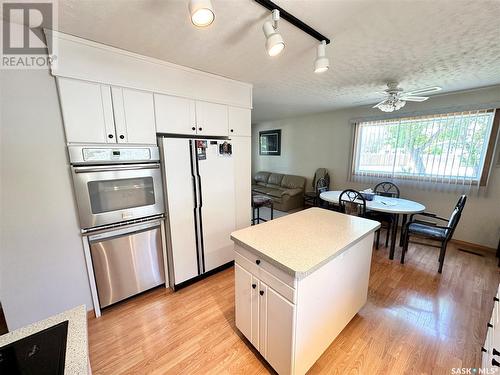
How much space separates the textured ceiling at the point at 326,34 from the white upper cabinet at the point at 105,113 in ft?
1.23

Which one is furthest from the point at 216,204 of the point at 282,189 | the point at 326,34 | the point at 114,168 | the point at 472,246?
the point at 472,246

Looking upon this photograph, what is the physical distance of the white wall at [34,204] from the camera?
148 cm

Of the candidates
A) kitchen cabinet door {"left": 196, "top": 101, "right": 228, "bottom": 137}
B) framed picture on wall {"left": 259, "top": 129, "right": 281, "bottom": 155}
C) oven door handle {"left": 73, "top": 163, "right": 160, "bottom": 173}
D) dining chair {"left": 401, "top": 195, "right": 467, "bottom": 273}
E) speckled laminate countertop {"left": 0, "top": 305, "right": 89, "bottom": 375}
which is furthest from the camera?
framed picture on wall {"left": 259, "top": 129, "right": 281, "bottom": 155}

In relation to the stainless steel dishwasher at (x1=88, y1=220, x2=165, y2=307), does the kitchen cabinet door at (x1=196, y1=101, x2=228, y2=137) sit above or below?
above

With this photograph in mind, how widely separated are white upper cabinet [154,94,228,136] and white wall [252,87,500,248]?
10.6 ft

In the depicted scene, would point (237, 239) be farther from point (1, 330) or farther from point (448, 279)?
point (448, 279)

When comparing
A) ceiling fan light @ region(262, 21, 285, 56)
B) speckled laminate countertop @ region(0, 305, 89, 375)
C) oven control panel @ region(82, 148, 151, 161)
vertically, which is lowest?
speckled laminate countertop @ region(0, 305, 89, 375)

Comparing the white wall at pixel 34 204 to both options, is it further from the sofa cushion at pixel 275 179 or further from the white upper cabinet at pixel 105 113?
the sofa cushion at pixel 275 179

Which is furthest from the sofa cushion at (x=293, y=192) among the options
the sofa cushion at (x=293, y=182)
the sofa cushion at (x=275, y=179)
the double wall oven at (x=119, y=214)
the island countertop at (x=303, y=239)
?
the double wall oven at (x=119, y=214)

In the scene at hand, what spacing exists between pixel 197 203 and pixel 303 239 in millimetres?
1282

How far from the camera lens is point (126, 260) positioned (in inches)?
78.9

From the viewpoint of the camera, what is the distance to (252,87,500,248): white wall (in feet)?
10.0

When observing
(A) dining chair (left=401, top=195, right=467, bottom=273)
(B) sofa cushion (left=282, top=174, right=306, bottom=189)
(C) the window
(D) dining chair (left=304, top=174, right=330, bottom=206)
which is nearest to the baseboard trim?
(C) the window

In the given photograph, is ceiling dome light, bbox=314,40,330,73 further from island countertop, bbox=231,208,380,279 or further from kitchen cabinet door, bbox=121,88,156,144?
kitchen cabinet door, bbox=121,88,156,144
